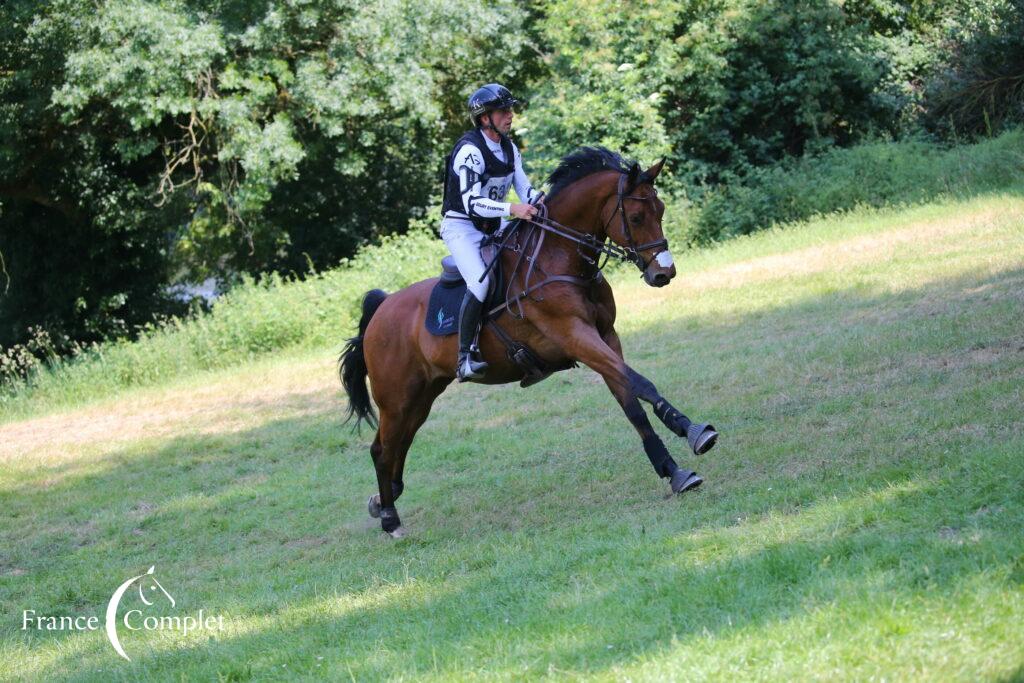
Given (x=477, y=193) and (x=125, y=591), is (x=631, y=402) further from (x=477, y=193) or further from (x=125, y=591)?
(x=125, y=591)


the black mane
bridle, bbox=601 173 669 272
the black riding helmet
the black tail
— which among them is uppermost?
the black riding helmet

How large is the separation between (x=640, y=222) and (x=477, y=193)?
1.44 meters

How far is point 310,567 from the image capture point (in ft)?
30.1

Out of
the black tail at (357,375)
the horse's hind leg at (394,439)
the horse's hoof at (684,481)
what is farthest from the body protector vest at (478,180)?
the horse's hoof at (684,481)

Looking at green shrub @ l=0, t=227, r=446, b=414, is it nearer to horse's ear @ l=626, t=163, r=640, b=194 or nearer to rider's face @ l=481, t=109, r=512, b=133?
rider's face @ l=481, t=109, r=512, b=133

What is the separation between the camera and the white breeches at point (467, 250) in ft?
30.0

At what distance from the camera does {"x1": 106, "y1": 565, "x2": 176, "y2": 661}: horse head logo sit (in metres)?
7.65

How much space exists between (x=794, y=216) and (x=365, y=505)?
609 inches

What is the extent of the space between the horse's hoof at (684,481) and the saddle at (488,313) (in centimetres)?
147

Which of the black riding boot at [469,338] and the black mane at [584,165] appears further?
the black riding boot at [469,338]

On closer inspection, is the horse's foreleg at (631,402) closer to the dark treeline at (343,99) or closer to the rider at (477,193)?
the rider at (477,193)

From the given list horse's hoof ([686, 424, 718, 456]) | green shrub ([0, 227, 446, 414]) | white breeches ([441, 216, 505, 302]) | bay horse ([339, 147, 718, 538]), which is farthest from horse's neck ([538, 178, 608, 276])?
green shrub ([0, 227, 446, 414])

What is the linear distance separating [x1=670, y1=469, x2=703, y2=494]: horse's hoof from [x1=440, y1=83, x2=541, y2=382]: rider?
78.3 inches

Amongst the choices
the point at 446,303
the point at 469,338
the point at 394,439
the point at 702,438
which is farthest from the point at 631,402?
the point at 394,439
